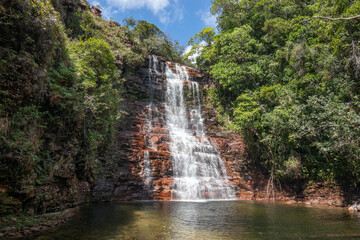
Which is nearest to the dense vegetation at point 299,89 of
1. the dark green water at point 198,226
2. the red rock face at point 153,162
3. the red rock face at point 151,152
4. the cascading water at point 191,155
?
the red rock face at point 153,162

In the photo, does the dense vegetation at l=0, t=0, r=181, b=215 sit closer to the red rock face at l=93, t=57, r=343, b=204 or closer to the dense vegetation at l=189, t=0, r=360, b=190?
the red rock face at l=93, t=57, r=343, b=204

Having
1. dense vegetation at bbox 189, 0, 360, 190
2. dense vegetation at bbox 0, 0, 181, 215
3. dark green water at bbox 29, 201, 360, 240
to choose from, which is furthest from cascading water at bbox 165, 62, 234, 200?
dense vegetation at bbox 0, 0, 181, 215

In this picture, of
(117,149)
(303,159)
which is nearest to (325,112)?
(303,159)

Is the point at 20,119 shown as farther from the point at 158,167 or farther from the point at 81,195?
the point at 158,167

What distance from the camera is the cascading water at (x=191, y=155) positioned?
1389 cm

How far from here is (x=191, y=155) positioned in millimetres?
16125

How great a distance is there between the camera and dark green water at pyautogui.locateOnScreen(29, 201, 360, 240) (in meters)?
5.96

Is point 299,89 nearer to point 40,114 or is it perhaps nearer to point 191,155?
point 191,155

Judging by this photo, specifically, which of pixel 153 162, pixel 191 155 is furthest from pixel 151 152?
pixel 191 155

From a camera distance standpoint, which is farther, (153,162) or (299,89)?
(299,89)

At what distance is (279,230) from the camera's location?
6.75 m

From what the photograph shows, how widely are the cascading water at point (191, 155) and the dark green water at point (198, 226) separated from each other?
4.66m

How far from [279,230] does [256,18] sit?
2213 centimetres

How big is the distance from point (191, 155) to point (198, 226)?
9.17m
